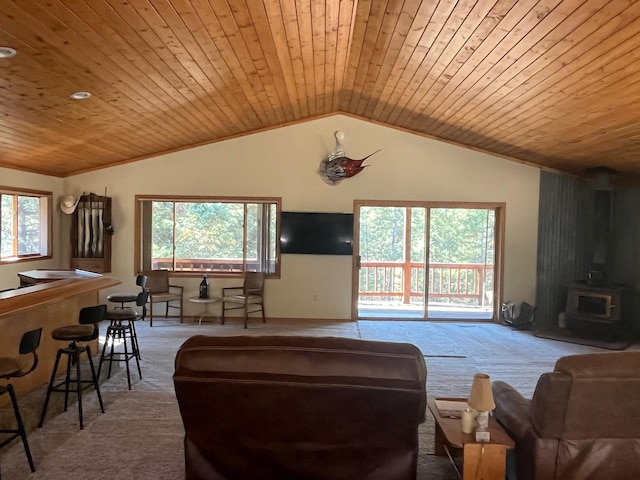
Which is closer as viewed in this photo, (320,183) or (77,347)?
(77,347)

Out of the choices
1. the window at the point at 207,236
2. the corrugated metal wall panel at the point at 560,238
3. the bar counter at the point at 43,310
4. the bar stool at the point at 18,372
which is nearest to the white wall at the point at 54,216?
the window at the point at 207,236

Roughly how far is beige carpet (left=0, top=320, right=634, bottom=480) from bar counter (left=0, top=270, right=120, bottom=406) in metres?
0.34

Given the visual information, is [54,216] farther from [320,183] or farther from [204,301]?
[320,183]

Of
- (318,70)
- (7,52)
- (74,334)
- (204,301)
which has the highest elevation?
(318,70)

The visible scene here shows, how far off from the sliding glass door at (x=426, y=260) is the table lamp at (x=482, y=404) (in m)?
5.14

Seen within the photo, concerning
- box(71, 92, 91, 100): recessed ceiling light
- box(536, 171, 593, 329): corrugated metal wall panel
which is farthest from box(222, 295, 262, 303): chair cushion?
box(536, 171, 593, 329): corrugated metal wall panel

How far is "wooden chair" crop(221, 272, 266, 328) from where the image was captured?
7.04 metres

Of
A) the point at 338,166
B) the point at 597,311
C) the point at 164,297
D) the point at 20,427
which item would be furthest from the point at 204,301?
the point at 597,311

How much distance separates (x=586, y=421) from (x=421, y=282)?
6.57 m

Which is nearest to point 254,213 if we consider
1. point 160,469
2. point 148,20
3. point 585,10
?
point 148,20

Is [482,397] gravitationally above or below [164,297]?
above

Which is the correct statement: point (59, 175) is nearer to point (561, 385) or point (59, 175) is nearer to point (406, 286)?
point (406, 286)

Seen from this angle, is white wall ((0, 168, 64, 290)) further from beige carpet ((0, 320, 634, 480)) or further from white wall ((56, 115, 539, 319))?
beige carpet ((0, 320, 634, 480))

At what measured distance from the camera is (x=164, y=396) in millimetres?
4066
